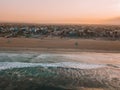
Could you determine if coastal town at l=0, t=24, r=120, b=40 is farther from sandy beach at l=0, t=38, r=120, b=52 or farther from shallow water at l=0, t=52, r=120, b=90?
shallow water at l=0, t=52, r=120, b=90

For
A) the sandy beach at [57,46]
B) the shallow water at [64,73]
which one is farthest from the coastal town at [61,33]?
the shallow water at [64,73]

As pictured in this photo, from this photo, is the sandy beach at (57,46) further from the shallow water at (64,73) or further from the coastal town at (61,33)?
the coastal town at (61,33)

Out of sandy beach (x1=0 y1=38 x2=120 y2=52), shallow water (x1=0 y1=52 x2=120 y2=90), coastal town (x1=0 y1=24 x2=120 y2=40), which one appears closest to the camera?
shallow water (x1=0 y1=52 x2=120 y2=90)

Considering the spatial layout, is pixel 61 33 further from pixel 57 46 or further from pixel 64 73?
pixel 64 73

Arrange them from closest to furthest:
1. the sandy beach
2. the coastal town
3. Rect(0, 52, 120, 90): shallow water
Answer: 1. Rect(0, 52, 120, 90): shallow water
2. the sandy beach
3. the coastal town

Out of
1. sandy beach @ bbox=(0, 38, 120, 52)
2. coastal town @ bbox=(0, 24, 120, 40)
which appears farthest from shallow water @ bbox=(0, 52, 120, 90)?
coastal town @ bbox=(0, 24, 120, 40)

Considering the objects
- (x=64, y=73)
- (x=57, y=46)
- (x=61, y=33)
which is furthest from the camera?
(x=61, y=33)

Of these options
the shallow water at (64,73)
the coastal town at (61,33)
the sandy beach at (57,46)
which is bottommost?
the coastal town at (61,33)

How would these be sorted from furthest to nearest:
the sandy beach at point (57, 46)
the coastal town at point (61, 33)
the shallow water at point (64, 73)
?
1. the coastal town at point (61, 33)
2. the sandy beach at point (57, 46)
3. the shallow water at point (64, 73)

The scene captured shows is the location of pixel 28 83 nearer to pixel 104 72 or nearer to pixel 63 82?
pixel 63 82

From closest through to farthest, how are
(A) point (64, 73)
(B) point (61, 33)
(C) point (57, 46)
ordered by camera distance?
(A) point (64, 73) < (C) point (57, 46) < (B) point (61, 33)

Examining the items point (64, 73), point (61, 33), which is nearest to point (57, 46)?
point (64, 73)

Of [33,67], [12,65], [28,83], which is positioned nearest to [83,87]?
[28,83]
